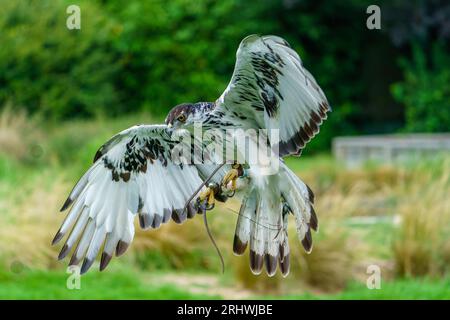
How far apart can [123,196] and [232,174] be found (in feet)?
2.95

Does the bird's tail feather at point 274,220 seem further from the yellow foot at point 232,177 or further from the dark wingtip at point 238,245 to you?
the yellow foot at point 232,177

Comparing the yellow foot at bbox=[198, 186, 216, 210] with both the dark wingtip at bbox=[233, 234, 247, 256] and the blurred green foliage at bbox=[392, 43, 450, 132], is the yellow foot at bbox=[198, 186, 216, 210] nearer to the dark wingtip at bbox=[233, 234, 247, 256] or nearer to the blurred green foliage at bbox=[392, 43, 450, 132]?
the dark wingtip at bbox=[233, 234, 247, 256]

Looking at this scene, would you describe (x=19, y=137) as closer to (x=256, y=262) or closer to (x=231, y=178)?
(x=256, y=262)

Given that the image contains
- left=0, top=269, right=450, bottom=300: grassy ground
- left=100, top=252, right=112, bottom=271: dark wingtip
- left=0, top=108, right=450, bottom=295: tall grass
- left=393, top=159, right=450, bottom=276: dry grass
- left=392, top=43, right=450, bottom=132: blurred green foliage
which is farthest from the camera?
left=392, top=43, right=450, bottom=132: blurred green foliage

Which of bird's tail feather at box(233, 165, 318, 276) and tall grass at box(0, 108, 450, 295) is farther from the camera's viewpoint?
tall grass at box(0, 108, 450, 295)

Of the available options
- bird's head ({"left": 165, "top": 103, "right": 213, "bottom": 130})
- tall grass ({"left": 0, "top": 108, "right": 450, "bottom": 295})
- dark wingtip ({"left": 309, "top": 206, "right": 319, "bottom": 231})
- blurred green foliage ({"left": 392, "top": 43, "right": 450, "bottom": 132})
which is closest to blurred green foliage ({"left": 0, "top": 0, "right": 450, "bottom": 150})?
blurred green foliage ({"left": 392, "top": 43, "right": 450, "bottom": 132})

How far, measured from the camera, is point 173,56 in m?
16.5

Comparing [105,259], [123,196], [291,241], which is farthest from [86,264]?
[291,241]

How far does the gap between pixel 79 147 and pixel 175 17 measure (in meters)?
5.34

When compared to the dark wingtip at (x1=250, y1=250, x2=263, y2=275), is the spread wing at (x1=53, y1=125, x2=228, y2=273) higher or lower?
higher

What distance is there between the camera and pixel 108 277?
23.1ft

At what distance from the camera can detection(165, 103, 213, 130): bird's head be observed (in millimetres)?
3127

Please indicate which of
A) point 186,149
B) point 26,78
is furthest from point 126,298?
point 26,78

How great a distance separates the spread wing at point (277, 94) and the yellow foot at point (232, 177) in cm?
19
